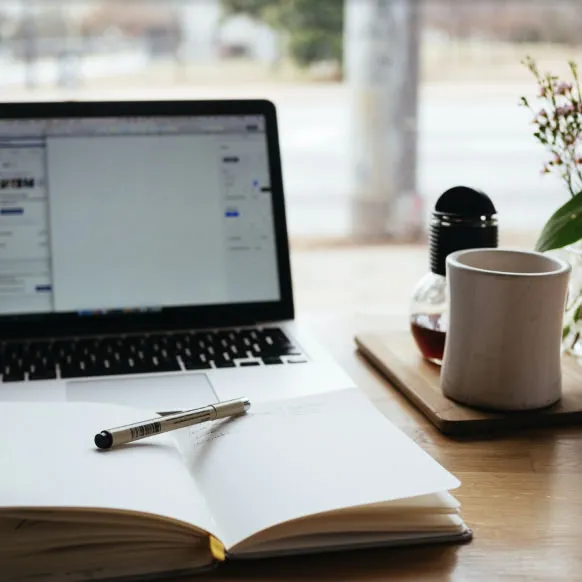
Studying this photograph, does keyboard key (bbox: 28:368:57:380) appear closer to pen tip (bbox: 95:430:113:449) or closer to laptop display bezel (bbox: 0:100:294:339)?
laptop display bezel (bbox: 0:100:294:339)

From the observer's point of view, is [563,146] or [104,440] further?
[563,146]

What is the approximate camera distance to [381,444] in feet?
2.36

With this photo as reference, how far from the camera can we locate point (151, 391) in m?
0.92

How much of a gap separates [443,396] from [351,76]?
3.59 m

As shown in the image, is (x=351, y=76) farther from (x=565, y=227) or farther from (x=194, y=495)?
(x=194, y=495)

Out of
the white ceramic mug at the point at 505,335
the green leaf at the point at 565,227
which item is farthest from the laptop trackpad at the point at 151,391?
the green leaf at the point at 565,227

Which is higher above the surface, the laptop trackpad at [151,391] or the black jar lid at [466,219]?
the black jar lid at [466,219]

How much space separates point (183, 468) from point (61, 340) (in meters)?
0.44

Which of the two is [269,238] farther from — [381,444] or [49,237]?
[381,444]

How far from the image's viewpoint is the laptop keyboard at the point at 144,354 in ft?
3.18

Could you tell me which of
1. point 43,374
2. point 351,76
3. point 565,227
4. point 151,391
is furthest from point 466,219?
point 351,76

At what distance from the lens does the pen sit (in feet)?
2.23

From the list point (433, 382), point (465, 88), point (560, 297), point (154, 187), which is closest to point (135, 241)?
point (154, 187)

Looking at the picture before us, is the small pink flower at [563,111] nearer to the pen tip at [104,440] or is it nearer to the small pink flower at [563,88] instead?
the small pink flower at [563,88]
